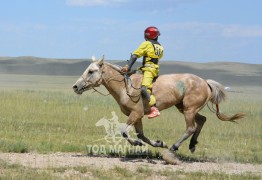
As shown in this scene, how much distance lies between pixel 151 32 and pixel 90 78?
5.32 ft

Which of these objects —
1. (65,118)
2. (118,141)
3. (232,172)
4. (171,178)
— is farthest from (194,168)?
(65,118)

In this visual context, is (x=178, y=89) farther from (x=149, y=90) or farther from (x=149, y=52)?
(x=149, y=52)

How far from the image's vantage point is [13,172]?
9.28 meters

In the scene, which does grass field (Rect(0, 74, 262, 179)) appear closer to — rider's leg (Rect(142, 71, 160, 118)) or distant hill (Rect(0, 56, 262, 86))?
rider's leg (Rect(142, 71, 160, 118))

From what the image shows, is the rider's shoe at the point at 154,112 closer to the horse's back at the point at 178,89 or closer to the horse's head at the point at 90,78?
the horse's back at the point at 178,89

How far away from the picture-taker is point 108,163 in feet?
35.2

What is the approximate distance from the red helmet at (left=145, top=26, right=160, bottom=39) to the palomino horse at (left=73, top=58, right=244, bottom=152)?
2.90 ft

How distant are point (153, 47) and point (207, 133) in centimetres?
796

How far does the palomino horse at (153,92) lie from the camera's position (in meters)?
11.2

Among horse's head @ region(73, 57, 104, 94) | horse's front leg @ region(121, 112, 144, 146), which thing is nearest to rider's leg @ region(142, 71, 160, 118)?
horse's front leg @ region(121, 112, 144, 146)

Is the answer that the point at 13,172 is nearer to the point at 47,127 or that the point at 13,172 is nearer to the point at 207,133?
the point at 47,127

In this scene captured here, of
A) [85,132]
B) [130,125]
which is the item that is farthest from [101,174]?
[85,132]

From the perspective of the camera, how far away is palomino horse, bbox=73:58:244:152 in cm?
1124

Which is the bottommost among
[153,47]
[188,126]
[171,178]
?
[171,178]
